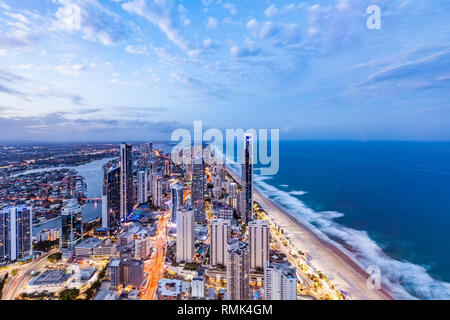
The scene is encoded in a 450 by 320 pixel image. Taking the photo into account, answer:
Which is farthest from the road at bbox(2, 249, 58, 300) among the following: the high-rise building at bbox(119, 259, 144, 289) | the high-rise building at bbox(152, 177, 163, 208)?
the high-rise building at bbox(152, 177, 163, 208)

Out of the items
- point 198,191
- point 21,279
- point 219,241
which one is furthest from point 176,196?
point 21,279

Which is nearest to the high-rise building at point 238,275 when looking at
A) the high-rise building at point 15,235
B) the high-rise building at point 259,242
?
the high-rise building at point 259,242

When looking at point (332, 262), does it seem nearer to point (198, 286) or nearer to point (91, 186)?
point (198, 286)

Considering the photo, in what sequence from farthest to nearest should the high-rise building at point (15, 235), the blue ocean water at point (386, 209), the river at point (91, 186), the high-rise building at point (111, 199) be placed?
the high-rise building at point (111, 199)
the river at point (91, 186)
the high-rise building at point (15, 235)
the blue ocean water at point (386, 209)

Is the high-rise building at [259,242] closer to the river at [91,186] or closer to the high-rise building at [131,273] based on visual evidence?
the high-rise building at [131,273]
